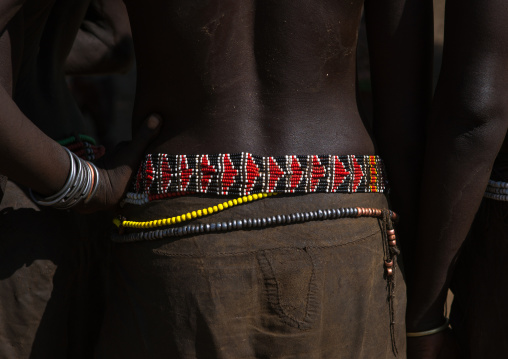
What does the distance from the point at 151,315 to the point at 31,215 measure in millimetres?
404

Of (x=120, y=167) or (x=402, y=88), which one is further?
(x=402, y=88)

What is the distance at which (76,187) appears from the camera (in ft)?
4.38

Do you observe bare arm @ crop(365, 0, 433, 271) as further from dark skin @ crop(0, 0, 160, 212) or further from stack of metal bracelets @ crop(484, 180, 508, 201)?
dark skin @ crop(0, 0, 160, 212)

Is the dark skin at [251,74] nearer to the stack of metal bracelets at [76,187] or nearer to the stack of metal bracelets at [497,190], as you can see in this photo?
the stack of metal bracelets at [76,187]

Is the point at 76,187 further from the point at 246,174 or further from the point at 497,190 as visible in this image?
the point at 497,190

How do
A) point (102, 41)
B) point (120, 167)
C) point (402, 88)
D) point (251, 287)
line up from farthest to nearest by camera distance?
point (102, 41) < point (402, 88) < point (120, 167) < point (251, 287)

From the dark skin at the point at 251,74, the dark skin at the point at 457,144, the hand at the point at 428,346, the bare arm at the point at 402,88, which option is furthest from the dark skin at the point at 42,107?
the hand at the point at 428,346

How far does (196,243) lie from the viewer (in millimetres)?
1323

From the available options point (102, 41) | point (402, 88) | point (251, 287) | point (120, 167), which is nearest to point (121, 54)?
point (102, 41)

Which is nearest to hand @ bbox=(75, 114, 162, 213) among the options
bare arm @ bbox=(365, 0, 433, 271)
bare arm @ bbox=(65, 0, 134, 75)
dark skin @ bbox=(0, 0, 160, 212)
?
dark skin @ bbox=(0, 0, 160, 212)

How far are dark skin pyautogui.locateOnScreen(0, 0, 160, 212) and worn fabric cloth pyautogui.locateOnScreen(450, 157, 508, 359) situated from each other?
0.87m

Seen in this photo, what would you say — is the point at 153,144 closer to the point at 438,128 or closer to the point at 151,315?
the point at 151,315

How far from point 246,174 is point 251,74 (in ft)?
0.75

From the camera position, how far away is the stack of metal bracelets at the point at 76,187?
1323 millimetres
